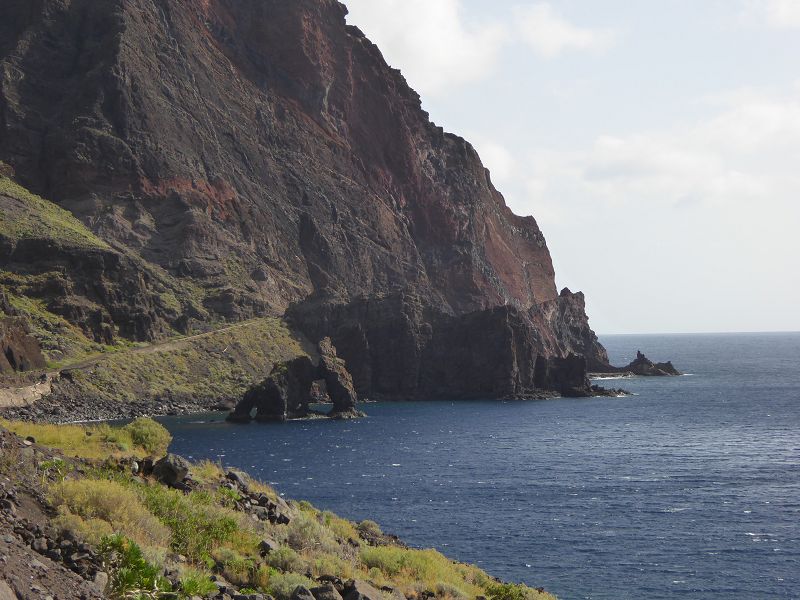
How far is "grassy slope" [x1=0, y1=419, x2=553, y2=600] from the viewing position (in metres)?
18.6

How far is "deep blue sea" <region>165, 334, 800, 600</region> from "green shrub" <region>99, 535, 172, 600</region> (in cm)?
2854

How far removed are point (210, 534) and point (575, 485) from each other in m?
53.9

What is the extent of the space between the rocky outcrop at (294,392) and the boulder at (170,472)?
95387 mm

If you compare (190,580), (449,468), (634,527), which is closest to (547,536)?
(634,527)

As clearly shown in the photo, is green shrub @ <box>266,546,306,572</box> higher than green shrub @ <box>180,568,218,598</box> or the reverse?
the reverse

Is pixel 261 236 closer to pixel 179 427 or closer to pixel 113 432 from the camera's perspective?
pixel 179 427

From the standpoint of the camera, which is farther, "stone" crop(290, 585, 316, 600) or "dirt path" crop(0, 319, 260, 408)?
"dirt path" crop(0, 319, 260, 408)

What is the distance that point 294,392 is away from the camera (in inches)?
5138

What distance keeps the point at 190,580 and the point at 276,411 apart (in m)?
110

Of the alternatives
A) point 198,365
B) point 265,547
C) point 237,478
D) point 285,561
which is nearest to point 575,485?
point 237,478

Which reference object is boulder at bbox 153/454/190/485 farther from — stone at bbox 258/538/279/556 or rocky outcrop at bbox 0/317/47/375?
rocky outcrop at bbox 0/317/47/375

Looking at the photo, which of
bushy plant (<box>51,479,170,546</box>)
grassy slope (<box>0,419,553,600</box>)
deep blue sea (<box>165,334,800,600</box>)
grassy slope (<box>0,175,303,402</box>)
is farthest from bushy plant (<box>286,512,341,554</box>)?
grassy slope (<box>0,175,303,402</box>)

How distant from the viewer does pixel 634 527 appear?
2149 inches

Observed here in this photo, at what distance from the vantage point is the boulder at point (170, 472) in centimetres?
2469
